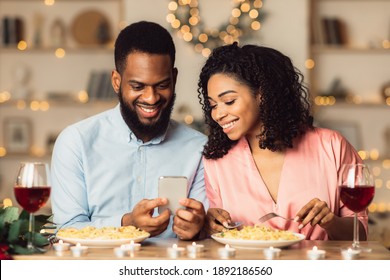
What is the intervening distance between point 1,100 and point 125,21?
115 cm

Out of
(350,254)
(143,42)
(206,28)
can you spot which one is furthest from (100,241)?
(206,28)

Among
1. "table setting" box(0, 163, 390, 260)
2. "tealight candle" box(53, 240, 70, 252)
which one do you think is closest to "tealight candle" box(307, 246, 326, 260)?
"table setting" box(0, 163, 390, 260)

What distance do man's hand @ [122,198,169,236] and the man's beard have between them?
22.5 inches

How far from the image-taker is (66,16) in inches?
214

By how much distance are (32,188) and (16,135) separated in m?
3.81

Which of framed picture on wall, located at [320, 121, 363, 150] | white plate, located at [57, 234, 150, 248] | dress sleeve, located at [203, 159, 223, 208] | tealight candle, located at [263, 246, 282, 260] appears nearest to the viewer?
tealight candle, located at [263, 246, 282, 260]

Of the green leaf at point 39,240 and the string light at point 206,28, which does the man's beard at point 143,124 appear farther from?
the string light at point 206,28

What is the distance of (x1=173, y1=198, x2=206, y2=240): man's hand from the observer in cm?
204

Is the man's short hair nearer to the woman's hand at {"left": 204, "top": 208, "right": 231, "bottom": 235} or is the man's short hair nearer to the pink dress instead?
the pink dress

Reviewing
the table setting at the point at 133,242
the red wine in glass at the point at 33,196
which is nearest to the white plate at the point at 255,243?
the table setting at the point at 133,242

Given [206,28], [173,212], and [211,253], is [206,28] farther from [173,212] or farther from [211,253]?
[211,253]

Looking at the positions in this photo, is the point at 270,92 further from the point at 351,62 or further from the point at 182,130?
the point at 351,62

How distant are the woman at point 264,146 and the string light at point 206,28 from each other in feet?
8.28

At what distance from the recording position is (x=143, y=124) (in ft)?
8.46
